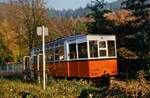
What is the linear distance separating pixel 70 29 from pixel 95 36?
115ft

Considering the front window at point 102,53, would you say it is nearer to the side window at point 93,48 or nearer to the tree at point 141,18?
the side window at point 93,48

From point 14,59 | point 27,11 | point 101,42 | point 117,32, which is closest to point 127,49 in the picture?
point 117,32

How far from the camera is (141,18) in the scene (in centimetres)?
2780

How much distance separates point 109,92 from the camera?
14555 mm

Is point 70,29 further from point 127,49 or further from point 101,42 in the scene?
point 101,42

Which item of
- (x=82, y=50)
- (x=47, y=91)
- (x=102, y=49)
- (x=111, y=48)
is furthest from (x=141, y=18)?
(x=47, y=91)

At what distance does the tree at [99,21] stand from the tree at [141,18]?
111 inches

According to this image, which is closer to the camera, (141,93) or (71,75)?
(141,93)

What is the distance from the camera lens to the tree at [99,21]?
3088 cm

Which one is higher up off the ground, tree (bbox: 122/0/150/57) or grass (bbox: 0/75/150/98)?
tree (bbox: 122/0/150/57)

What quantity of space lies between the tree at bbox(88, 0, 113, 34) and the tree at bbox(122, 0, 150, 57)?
2810 mm

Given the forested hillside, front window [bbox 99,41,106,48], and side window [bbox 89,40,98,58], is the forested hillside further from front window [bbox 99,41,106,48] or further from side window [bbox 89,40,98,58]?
side window [bbox 89,40,98,58]

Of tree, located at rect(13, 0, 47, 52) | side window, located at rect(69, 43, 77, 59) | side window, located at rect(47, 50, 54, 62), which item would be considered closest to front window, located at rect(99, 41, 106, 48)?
side window, located at rect(69, 43, 77, 59)

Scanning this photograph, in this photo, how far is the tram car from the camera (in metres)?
22.8
